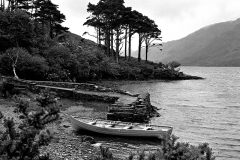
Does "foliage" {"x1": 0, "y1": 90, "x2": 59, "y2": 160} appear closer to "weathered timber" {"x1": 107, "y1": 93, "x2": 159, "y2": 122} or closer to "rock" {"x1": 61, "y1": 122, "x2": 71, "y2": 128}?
"rock" {"x1": 61, "y1": 122, "x2": 71, "y2": 128}

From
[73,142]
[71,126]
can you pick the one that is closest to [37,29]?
[71,126]

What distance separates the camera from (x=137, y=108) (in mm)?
20406

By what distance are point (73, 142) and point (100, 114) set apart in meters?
7.51

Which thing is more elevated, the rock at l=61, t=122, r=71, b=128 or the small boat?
the small boat

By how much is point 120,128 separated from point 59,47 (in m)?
28.2

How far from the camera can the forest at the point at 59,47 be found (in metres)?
33.0

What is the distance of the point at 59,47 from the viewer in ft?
132

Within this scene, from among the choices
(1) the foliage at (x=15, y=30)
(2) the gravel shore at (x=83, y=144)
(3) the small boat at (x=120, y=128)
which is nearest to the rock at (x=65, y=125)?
(2) the gravel shore at (x=83, y=144)

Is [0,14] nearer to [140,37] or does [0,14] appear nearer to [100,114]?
[100,114]

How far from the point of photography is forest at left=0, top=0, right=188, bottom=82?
1298 inches

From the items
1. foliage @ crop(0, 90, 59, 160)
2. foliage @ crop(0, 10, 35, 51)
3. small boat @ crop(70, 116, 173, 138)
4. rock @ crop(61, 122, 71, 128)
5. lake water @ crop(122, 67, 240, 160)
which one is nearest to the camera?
foliage @ crop(0, 90, 59, 160)

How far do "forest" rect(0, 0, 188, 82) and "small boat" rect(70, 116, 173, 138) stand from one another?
18.5 meters

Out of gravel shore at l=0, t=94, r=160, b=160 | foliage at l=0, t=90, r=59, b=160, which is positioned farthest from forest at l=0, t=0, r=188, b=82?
foliage at l=0, t=90, r=59, b=160

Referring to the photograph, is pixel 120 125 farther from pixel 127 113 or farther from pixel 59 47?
pixel 59 47
